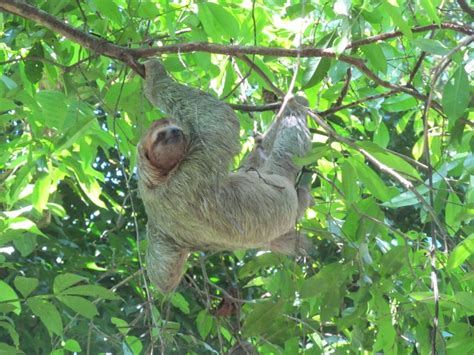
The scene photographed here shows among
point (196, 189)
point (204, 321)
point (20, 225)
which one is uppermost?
point (196, 189)

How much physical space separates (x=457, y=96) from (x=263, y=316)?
1.71 meters

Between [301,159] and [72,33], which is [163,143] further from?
[301,159]

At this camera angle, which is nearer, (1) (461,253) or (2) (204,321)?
(1) (461,253)

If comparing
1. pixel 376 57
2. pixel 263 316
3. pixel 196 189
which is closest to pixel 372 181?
pixel 376 57

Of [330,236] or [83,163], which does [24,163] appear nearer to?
[83,163]

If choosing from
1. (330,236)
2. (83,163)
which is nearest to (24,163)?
(83,163)

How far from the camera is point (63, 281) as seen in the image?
4.72 meters

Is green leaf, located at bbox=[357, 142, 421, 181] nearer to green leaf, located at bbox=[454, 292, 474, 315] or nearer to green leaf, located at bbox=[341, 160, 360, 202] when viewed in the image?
green leaf, located at bbox=[341, 160, 360, 202]

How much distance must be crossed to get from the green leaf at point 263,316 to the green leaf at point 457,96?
4.92 ft

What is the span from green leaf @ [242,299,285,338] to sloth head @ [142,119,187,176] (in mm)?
1120

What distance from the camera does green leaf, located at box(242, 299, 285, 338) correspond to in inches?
184

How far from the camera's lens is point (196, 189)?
512 centimetres

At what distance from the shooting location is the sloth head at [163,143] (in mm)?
4895

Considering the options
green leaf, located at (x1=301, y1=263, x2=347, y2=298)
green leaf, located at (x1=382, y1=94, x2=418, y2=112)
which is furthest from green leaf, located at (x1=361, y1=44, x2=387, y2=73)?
green leaf, located at (x1=382, y1=94, x2=418, y2=112)
